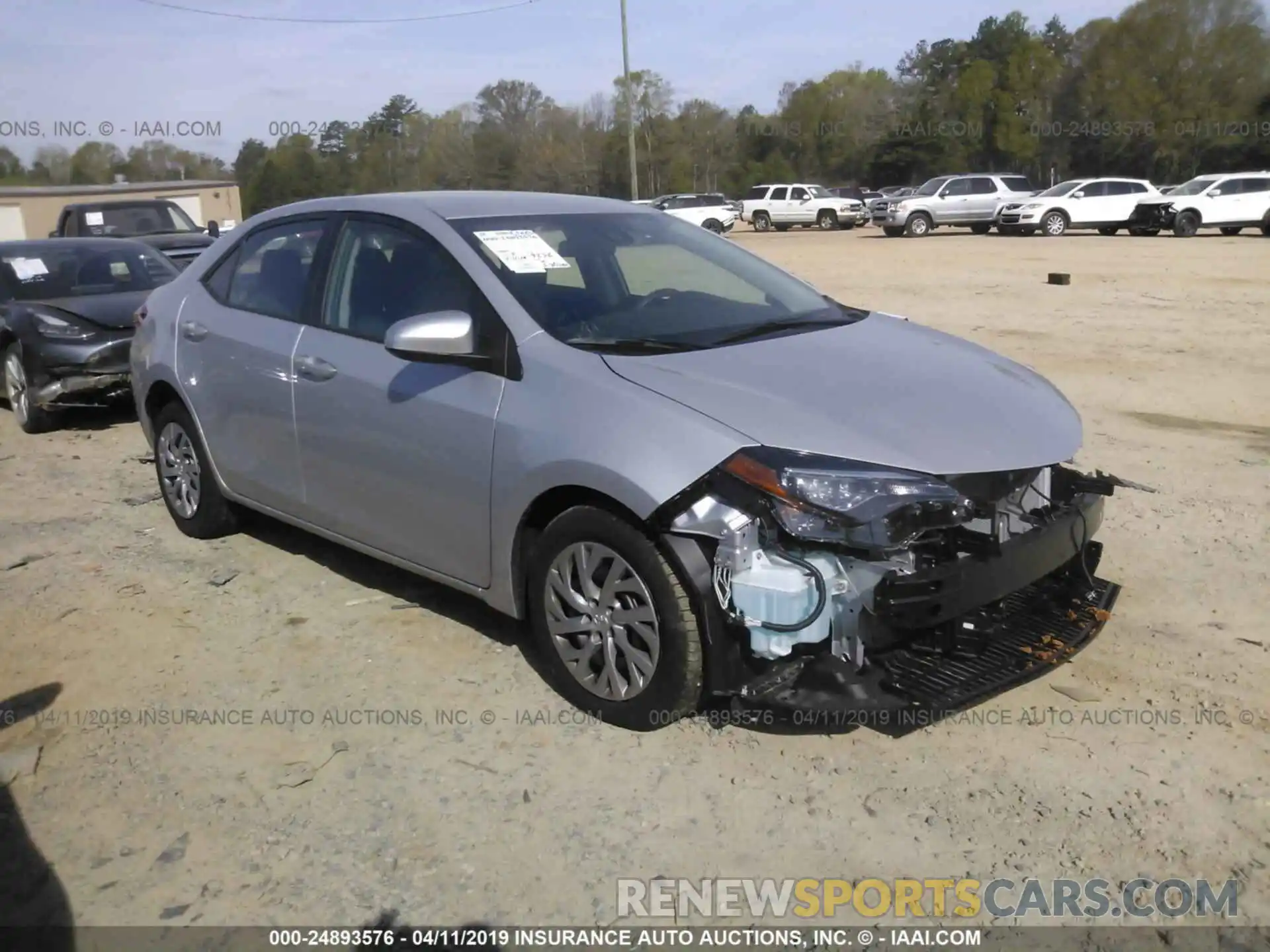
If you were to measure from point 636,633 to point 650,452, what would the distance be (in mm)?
606

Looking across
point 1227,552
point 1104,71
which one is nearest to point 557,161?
point 1104,71

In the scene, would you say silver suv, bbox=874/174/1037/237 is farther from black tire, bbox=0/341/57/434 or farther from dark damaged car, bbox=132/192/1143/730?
dark damaged car, bbox=132/192/1143/730

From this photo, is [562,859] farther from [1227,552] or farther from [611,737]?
[1227,552]

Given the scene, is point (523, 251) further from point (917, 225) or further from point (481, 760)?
point (917, 225)

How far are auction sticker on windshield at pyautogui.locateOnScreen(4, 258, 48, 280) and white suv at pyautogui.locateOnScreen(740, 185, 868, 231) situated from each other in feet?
119

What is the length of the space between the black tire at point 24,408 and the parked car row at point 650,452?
14.1 feet

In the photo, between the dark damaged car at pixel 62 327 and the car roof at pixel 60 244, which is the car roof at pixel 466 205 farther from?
the car roof at pixel 60 244

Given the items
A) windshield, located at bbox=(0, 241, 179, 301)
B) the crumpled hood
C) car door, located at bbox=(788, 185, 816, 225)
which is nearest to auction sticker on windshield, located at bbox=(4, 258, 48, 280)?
windshield, located at bbox=(0, 241, 179, 301)

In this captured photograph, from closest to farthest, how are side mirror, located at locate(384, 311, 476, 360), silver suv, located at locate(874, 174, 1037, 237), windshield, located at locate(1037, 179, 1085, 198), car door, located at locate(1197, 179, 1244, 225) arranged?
side mirror, located at locate(384, 311, 476, 360) → car door, located at locate(1197, 179, 1244, 225) → windshield, located at locate(1037, 179, 1085, 198) → silver suv, located at locate(874, 174, 1037, 237)

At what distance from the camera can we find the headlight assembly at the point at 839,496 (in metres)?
3.28

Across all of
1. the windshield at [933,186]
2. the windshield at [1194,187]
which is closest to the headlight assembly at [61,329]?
the windshield at [1194,187]

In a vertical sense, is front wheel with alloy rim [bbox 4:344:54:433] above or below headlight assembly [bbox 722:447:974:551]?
below

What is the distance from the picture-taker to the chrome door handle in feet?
14.8

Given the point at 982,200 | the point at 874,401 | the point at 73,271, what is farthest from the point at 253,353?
the point at 982,200
